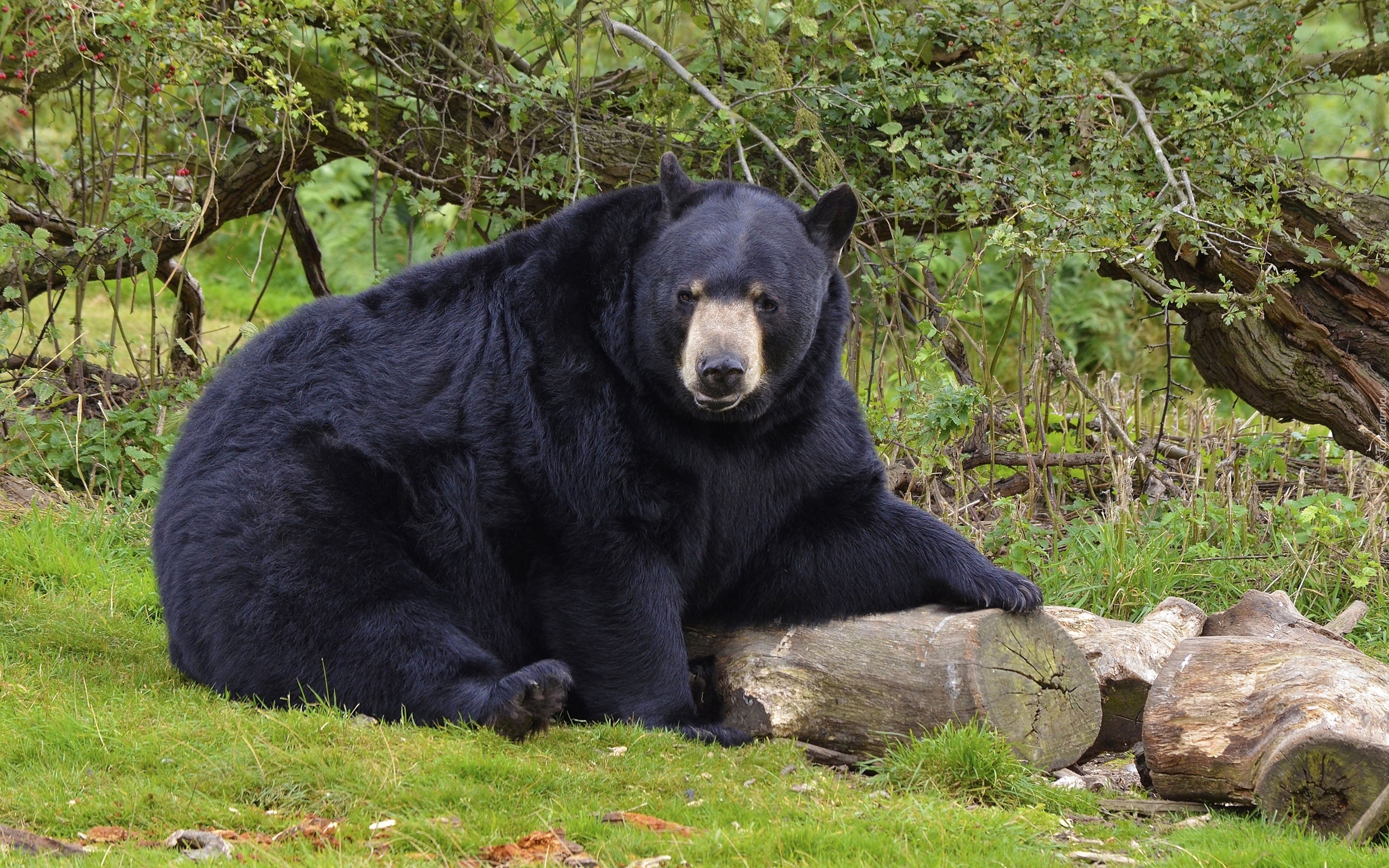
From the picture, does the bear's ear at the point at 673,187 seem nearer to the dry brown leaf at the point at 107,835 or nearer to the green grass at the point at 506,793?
the green grass at the point at 506,793

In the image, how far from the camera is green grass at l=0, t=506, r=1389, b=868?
12.9 feet

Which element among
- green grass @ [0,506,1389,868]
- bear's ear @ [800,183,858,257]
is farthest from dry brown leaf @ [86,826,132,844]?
bear's ear @ [800,183,858,257]

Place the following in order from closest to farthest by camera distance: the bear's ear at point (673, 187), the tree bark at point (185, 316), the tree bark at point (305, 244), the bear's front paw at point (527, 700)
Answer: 1. the bear's front paw at point (527, 700)
2. the bear's ear at point (673, 187)
3. the tree bark at point (185, 316)
4. the tree bark at point (305, 244)

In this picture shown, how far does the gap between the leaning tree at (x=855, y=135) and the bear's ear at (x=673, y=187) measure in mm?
1998

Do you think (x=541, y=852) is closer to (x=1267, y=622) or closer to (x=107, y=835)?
(x=107, y=835)

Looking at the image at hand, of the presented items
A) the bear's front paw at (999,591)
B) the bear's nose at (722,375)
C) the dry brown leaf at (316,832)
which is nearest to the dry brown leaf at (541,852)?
the dry brown leaf at (316,832)

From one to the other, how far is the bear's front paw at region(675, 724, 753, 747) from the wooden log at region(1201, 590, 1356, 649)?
218cm

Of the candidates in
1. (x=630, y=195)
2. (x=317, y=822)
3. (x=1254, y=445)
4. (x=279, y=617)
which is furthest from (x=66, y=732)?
(x=1254, y=445)

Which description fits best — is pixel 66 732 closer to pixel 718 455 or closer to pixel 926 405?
pixel 718 455

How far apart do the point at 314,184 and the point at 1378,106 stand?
10.6m

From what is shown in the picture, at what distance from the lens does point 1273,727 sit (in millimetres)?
4504

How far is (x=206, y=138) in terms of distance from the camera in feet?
27.4

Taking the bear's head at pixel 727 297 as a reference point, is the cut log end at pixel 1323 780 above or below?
below

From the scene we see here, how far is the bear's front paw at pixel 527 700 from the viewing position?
15.7ft
